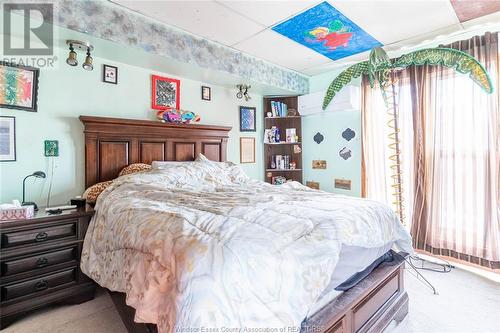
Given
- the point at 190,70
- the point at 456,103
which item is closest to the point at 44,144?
the point at 190,70

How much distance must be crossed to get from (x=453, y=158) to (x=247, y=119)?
8.58ft

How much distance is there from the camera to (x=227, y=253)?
3.16ft

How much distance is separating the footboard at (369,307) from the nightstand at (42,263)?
1.84 m

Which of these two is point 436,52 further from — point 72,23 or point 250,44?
point 72,23

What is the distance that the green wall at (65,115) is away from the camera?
2.22 m

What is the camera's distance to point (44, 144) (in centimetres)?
233

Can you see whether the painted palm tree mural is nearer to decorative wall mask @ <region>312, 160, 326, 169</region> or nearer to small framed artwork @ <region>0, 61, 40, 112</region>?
decorative wall mask @ <region>312, 160, 326, 169</region>

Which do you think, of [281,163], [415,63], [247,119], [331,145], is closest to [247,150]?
[247,119]

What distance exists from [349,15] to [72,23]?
2361 millimetres

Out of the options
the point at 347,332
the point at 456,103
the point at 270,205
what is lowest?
the point at 347,332

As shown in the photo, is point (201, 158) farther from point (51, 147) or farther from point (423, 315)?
point (423, 315)

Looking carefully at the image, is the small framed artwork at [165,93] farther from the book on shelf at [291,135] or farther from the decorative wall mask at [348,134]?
the decorative wall mask at [348,134]

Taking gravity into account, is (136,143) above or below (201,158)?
above

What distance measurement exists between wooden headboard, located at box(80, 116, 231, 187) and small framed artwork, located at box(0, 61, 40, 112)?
1.31 ft
